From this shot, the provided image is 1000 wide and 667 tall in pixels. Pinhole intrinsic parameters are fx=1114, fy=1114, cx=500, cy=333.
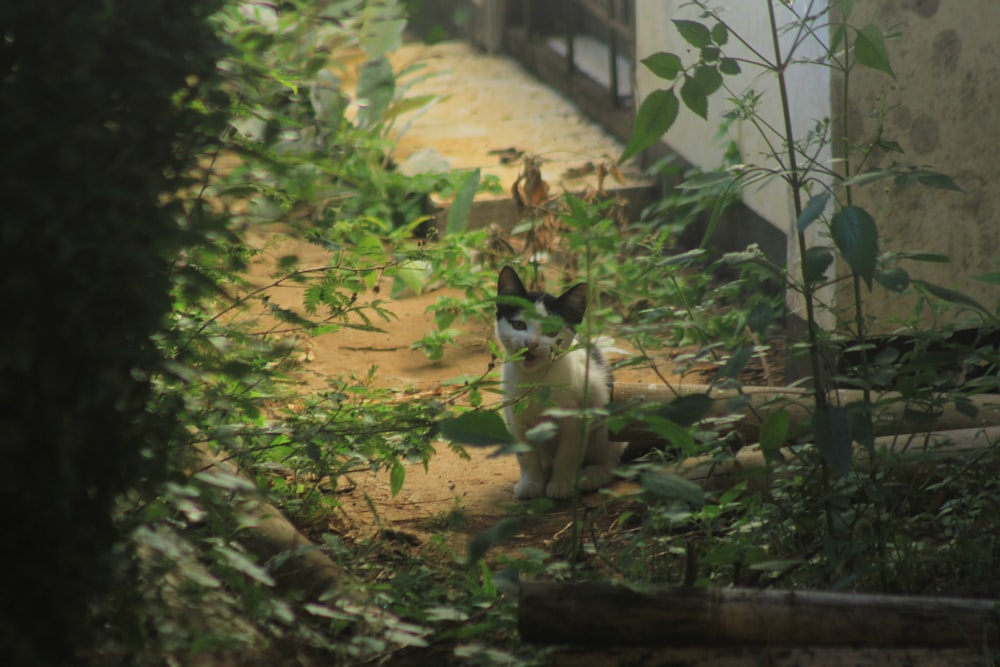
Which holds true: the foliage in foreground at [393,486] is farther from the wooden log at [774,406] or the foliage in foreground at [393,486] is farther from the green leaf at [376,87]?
the green leaf at [376,87]

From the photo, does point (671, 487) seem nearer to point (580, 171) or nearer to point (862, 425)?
point (862, 425)

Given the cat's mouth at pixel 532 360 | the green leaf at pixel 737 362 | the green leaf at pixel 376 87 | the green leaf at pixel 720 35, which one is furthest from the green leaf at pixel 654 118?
the green leaf at pixel 376 87

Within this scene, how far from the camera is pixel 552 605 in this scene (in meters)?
2.07

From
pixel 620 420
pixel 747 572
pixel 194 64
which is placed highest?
pixel 194 64

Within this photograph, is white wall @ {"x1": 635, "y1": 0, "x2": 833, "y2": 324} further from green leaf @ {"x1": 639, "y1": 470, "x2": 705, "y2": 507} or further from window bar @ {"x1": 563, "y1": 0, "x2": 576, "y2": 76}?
window bar @ {"x1": 563, "y1": 0, "x2": 576, "y2": 76}

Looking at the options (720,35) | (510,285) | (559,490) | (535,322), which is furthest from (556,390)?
(720,35)

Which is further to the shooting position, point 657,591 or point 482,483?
point 482,483

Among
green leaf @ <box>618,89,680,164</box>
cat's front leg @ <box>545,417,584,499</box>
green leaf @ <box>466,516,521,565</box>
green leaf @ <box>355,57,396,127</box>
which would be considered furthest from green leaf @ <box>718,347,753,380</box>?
green leaf @ <box>355,57,396,127</box>

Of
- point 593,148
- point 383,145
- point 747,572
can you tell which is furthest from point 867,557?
point 593,148

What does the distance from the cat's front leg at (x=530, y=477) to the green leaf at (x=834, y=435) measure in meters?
1.48

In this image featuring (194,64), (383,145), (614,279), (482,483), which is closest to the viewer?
(194,64)

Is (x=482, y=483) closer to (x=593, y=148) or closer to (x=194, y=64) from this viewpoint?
(x=194, y=64)

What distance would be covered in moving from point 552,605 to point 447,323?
3019 millimetres

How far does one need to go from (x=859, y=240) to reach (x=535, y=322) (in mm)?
1484
